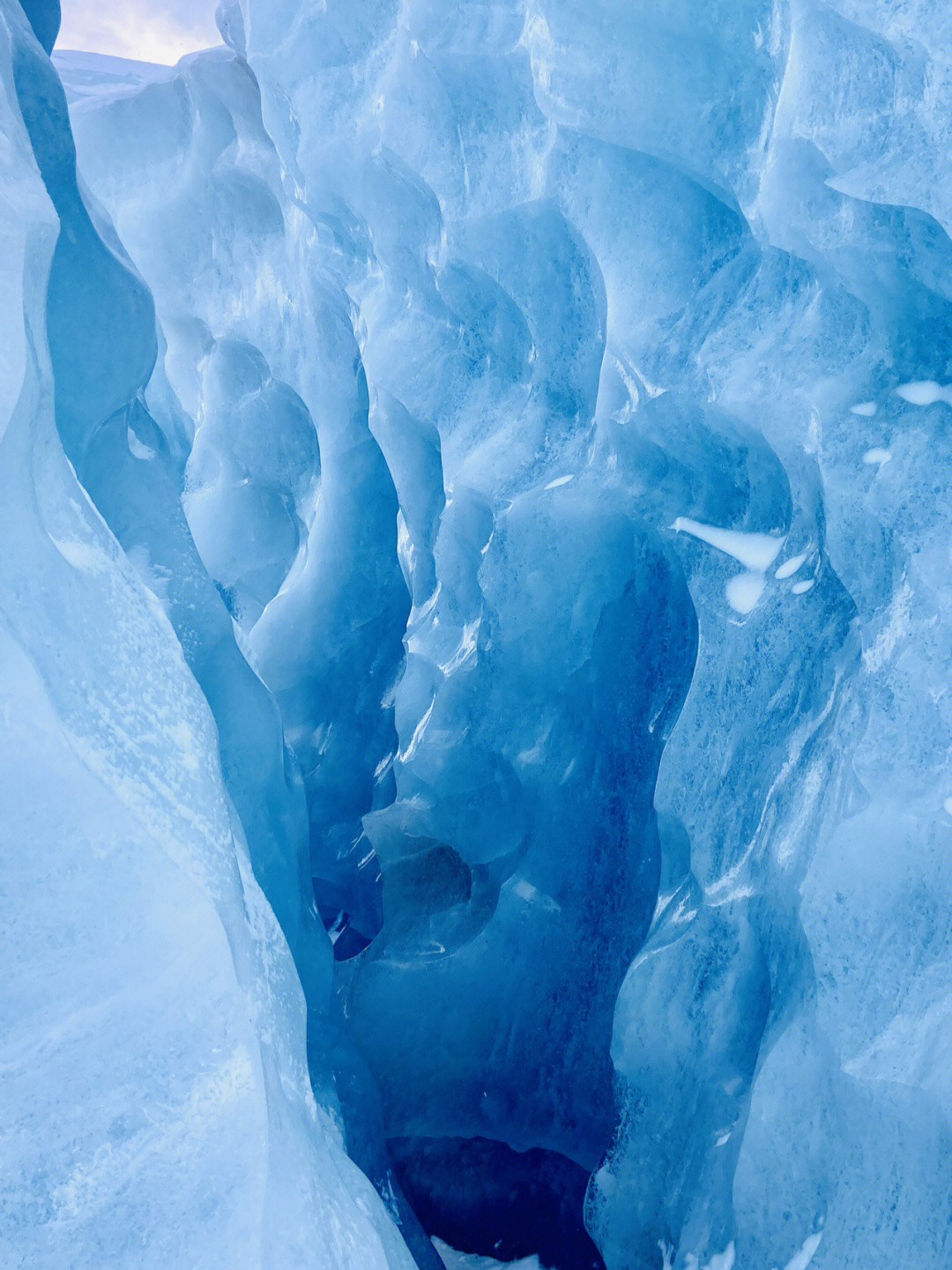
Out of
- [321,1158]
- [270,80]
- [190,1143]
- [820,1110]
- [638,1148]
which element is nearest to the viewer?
[190,1143]

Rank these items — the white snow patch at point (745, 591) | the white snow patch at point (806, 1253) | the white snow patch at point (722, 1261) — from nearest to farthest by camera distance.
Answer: the white snow patch at point (806, 1253)
the white snow patch at point (722, 1261)
the white snow patch at point (745, 591)

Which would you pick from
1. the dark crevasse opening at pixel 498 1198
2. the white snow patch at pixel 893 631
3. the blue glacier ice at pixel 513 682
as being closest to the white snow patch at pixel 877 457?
the blue glacier ice at pixel 513 682

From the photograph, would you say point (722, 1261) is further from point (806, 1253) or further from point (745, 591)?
point (745, 591)

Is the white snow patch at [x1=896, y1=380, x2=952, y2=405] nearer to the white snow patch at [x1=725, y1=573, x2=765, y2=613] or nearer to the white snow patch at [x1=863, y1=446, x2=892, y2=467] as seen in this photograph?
the white snow patch at [x1=863, y1=446, x2=892, y2=467]

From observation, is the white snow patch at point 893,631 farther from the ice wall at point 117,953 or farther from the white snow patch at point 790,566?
the ice wall at point 117,953

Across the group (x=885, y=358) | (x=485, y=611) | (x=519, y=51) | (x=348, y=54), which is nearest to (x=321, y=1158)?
(x=485, y=611)

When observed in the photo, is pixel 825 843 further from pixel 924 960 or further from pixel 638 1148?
pixel 638 1148

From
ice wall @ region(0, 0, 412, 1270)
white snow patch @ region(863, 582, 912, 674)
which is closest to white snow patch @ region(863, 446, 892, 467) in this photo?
white snow patch @ region(863, 582, 912, 674)

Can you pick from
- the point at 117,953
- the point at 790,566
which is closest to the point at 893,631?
the point at 790,566
